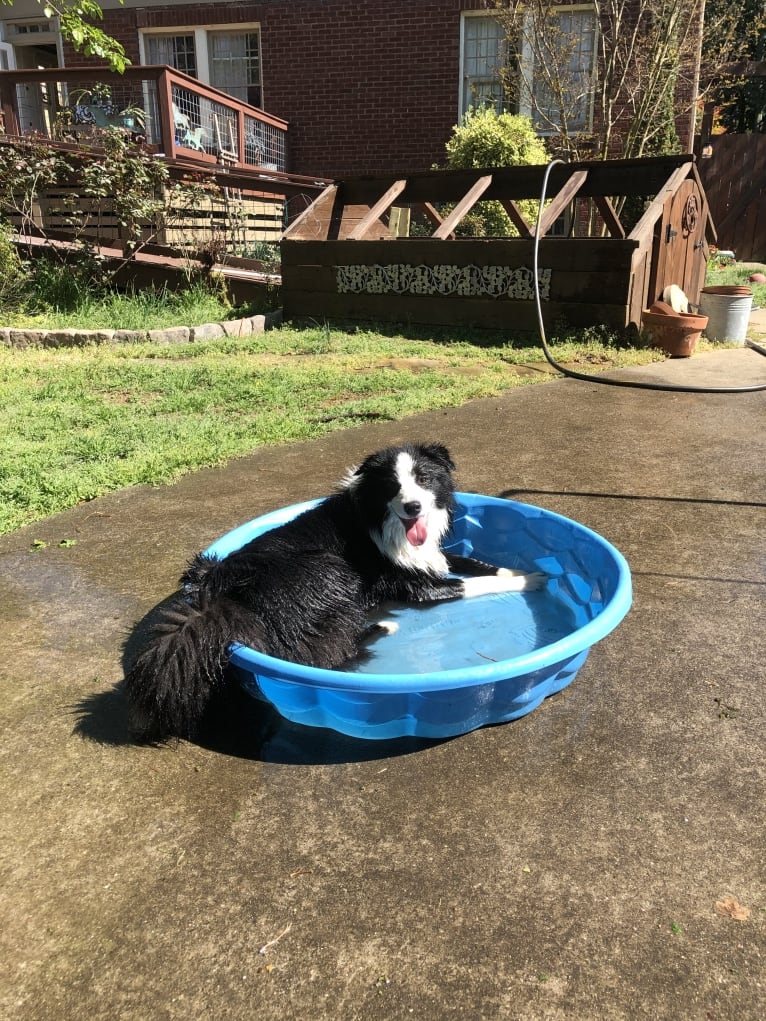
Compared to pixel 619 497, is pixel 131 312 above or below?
above

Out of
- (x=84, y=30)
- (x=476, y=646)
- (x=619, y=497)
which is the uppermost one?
(x=84, y=30)

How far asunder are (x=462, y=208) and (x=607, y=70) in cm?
568

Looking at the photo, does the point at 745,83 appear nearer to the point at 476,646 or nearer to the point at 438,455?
the point at 438,455

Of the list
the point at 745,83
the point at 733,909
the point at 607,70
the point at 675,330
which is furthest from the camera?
the point at 745,83

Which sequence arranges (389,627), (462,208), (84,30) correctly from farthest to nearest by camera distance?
(462,208), (84,30), (389,627)

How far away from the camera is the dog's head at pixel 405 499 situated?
2.93 m

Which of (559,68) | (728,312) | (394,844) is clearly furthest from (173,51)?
(394,844)

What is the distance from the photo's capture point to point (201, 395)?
6.58m

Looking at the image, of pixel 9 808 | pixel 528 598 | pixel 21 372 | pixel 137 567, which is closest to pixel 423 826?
pixel 9 808

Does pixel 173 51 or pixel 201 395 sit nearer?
pixel 201 395

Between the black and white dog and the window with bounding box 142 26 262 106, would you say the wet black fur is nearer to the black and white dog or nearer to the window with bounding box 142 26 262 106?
the black and white dog

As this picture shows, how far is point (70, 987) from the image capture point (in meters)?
1.59

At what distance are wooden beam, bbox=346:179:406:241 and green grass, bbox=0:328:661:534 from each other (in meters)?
→ 1.28

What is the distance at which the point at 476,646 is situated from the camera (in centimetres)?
326
